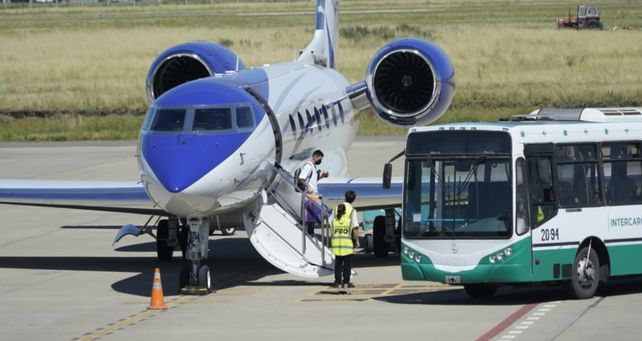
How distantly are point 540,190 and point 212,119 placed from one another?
5.02 m

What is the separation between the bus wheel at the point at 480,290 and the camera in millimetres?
20041

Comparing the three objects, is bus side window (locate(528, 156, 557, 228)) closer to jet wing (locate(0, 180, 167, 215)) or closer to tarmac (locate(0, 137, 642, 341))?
tarmac (locate(0, 137, 642, 341))

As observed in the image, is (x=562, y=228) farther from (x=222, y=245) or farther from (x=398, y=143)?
(x=398, y=143)

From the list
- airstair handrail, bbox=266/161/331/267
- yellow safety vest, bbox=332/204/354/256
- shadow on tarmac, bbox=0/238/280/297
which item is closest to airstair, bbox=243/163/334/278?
airstair handrail, bbox=266/161/331/267

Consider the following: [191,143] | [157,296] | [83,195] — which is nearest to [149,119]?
[191,143]

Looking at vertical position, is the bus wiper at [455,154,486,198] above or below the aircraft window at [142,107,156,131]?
below

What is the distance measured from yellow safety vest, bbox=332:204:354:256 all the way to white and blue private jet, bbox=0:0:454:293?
3.25 feet

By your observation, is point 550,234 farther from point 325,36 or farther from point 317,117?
point 325,36

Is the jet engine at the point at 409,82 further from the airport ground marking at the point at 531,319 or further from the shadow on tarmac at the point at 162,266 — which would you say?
the airport ground marking at the point at 531,319

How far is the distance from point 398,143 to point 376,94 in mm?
20735

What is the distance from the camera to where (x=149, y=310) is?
763 inches

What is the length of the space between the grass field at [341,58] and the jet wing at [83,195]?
24.4m

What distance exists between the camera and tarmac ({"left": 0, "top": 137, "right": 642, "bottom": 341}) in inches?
671

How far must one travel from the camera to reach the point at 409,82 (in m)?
29.0
